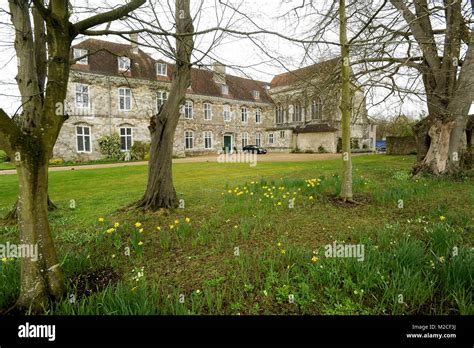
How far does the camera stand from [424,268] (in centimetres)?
292

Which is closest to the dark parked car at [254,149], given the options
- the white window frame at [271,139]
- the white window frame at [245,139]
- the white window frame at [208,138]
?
the white window frame at [245,139]

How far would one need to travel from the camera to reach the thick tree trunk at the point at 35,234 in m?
2.46

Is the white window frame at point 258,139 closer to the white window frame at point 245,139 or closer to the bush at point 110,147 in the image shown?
the white window frame at point 245,139

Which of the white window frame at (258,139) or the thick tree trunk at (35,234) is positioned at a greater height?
the white window frame at (258,139)

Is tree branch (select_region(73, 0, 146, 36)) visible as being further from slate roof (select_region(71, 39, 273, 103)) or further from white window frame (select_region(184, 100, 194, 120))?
white window frame (select_region(184, 100, 194, 120))

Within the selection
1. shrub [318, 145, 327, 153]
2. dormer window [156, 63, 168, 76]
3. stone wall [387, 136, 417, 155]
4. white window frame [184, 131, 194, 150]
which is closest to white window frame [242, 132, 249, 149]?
white window frame [184, 131, 194, 150]

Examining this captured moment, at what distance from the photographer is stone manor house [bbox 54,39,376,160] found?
23.4m

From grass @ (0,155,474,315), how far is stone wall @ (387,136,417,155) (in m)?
21.0

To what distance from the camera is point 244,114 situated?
37375 millimetres

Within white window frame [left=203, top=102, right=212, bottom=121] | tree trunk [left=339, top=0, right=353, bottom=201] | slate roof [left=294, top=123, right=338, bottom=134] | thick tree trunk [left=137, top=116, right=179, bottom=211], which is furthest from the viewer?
slate roof [left=294, top=123, right=338, bottom=134]

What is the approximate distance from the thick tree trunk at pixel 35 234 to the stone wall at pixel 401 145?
2901 cm
